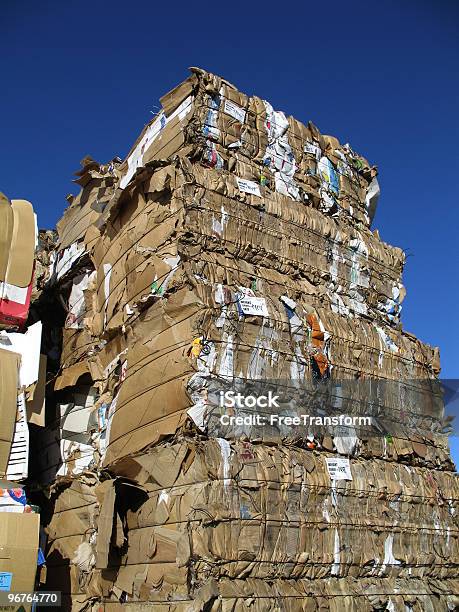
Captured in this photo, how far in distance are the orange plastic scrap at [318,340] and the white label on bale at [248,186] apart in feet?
4.25

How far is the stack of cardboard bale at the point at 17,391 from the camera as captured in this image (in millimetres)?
4863

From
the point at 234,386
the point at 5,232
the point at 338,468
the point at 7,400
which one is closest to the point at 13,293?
the point at 5,232

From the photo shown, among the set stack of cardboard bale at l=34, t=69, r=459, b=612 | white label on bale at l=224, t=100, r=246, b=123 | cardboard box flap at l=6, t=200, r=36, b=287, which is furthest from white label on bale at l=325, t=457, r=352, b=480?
cardboard box flap at l=6, t=200, r=36, b=287

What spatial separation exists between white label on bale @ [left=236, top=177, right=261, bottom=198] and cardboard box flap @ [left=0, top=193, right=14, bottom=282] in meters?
2.42

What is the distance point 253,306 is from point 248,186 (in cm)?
138

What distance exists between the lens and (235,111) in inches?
247

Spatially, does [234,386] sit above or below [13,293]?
below

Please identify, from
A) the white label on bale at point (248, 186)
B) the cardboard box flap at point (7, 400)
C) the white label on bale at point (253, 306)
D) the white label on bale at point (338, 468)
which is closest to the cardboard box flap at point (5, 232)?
the cardboard box flap at point (7, 400)

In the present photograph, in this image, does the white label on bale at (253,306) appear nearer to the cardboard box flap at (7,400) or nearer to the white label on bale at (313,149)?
the cardboard box flap at (7,400)

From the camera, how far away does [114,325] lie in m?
6.10

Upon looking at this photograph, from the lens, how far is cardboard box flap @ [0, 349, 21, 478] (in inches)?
221

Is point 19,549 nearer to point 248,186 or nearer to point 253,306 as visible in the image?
point 253,306

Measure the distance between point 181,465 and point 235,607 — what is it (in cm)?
101

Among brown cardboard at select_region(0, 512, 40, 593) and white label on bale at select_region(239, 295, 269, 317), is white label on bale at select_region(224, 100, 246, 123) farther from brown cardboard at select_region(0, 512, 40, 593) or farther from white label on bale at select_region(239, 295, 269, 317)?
brown cardboard at select_region(0, 512, 40, 593)
